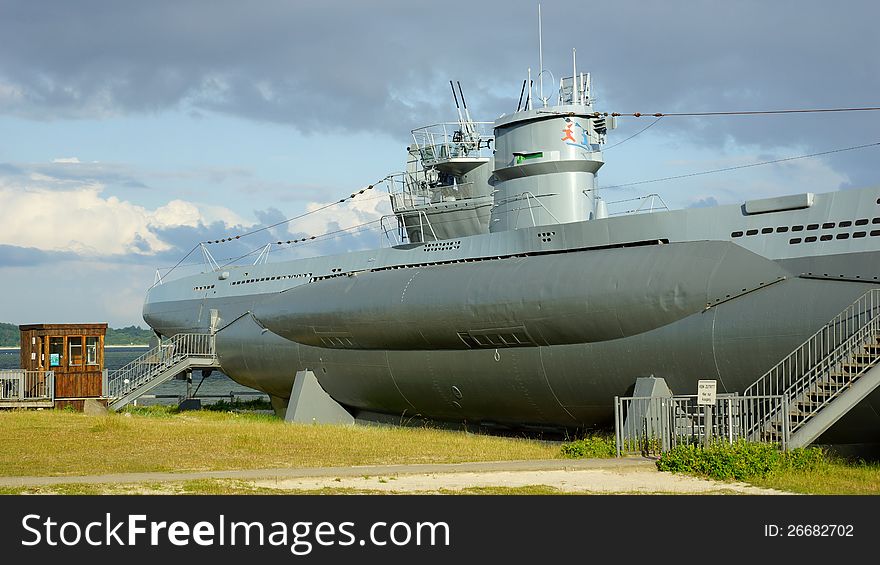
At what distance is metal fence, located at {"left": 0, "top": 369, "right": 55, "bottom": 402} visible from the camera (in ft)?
124

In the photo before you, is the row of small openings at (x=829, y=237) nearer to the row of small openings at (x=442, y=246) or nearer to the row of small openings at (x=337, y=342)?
the row of small openings at (x=442, y=246)

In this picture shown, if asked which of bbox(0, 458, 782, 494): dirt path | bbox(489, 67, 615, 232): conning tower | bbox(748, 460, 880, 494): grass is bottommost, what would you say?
bbox(748, 460, 880, 494): grass

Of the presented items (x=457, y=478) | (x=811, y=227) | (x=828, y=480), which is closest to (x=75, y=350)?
(x=457, y=478)

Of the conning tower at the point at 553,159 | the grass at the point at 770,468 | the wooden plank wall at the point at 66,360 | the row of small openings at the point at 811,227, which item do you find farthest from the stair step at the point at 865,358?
the wooden plank wall at the point at 66,360

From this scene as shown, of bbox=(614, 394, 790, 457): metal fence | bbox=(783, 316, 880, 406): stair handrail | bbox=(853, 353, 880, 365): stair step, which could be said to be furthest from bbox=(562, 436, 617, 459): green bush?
bbox=(853, 353, 880, 365): stair step

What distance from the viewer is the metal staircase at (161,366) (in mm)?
38625

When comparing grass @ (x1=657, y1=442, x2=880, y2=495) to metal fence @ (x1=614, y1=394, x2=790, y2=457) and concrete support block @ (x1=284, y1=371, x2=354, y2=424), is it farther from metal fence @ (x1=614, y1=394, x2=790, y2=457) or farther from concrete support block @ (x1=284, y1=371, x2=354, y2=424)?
concrete support block @ (x1=284, y1=371, x2=354, y2=424)

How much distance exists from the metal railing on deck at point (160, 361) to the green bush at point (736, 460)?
25.3m

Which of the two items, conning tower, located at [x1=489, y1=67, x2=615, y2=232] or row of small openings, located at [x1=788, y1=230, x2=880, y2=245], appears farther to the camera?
conning tower, located at [x1=489, y1=67, x2=615, y2=232]

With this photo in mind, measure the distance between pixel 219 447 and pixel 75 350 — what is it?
69.8 ft

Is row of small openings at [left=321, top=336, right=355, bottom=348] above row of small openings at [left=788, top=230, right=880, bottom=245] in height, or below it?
below
